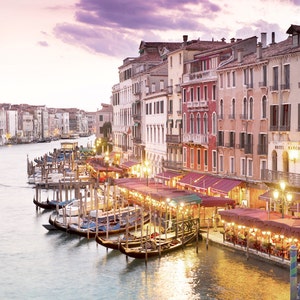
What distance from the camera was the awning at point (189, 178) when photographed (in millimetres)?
31172

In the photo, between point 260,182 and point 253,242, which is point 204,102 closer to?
point 260,182

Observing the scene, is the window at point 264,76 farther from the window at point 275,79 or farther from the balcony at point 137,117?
the balcony at point 137,117

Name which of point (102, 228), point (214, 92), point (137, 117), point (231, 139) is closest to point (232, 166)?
point (231, 139)

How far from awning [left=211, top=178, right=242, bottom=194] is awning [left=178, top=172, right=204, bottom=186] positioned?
7.94ft

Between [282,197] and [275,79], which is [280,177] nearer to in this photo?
[282,197]

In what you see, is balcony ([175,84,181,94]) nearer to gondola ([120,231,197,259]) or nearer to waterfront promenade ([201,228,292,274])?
waterfront promenade ([201,228,292,274])

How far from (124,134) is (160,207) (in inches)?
868

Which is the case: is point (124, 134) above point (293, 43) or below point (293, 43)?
below

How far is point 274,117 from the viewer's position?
82.2 feet

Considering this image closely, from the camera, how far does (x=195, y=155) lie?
1280 inches

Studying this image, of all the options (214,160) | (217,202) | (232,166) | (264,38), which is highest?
(264,38)

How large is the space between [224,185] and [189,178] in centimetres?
394

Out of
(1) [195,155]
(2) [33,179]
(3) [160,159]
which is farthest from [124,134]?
(1) [195,155]

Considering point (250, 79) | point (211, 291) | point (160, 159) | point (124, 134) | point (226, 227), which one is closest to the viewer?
point (211, 291)
